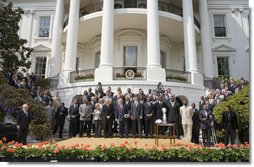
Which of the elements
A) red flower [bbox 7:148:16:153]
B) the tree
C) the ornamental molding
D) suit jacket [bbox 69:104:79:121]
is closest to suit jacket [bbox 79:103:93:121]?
suit jacket [bbox 69:104:79:121]

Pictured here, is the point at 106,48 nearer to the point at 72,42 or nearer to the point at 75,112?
the point at 72,42

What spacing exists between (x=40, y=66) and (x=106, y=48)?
936cm

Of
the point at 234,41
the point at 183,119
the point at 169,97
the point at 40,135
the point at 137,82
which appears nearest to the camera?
the point at 40,135

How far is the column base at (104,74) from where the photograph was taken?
1657 centimetres

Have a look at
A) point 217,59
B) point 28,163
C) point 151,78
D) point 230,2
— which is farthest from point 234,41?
point 28,163

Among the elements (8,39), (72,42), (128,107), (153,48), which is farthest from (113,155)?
(8,39)

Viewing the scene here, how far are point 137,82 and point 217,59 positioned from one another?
10.8m

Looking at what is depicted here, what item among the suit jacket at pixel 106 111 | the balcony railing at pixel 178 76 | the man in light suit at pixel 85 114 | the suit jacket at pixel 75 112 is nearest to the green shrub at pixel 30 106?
the suit jacket at pixel 75 112

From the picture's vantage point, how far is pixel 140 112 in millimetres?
11055

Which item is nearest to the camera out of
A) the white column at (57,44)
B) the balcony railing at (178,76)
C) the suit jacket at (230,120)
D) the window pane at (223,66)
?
the suit jacket at (230,120)

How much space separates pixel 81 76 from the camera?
17.5 meters

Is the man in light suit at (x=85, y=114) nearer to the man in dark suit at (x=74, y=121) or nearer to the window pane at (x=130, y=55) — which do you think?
the man in dark suit at (x=74, y=121)

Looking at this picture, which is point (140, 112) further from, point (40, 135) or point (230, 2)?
point (230, 2)

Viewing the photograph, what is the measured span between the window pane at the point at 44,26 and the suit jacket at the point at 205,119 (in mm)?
17894
